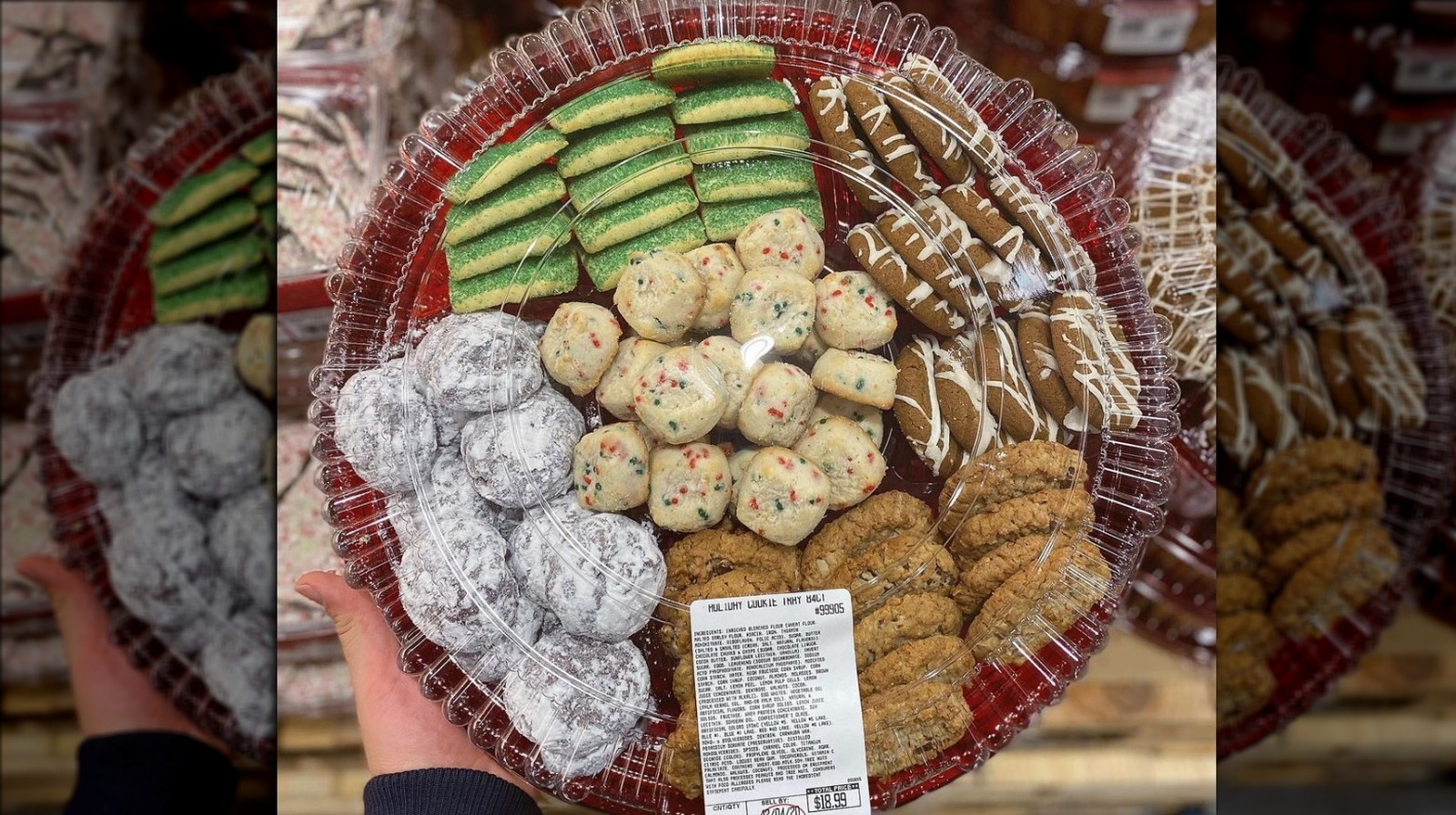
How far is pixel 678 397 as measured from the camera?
118 centimetres

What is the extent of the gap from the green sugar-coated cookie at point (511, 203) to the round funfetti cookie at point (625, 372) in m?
0.23

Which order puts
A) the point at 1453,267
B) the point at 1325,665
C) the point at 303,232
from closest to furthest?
the point at 303,232 → the point at 1325,665 → the point at 1453,267

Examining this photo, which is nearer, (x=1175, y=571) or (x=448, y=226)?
(x=448, y=226)

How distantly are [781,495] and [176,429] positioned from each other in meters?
1.14

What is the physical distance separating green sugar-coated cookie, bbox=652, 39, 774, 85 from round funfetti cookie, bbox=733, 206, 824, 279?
21cm

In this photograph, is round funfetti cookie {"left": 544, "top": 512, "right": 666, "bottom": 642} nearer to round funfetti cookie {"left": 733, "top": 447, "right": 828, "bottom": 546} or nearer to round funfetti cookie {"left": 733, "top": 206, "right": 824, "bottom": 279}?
round funfetti cookie {"left": 733, "top": 447, "right": 828, "bottom": 546}

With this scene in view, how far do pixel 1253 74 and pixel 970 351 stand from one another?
3.49ft

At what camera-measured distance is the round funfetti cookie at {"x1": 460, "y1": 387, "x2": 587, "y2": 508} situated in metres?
1.19

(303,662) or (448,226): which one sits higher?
(448,226)

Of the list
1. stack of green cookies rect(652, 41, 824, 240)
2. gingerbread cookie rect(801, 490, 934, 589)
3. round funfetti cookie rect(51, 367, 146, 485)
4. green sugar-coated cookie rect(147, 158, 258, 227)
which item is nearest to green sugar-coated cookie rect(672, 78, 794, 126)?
stack of green cookies rect(652, 41, 824, 240)

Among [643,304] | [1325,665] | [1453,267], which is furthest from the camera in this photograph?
[1453,267]

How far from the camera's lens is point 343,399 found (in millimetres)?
1240

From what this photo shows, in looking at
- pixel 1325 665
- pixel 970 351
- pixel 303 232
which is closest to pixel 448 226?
pixel 303 232

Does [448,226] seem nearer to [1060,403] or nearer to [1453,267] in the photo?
[1060,403]
